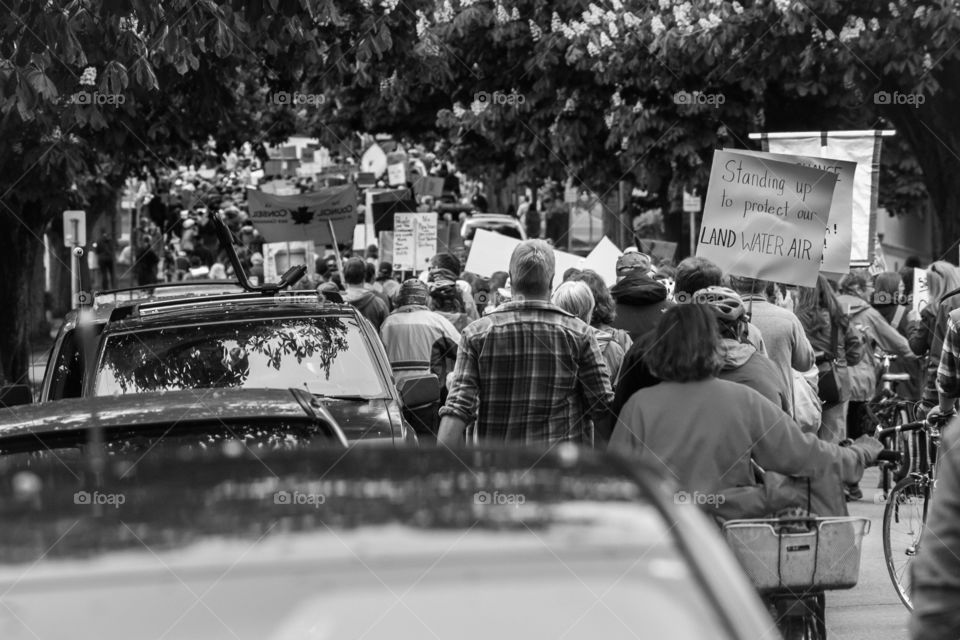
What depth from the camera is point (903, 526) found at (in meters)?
7.46

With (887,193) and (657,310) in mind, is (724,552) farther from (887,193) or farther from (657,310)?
(887,193)

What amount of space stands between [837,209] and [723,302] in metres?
3.64

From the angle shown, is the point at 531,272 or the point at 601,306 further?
the point at 601,306

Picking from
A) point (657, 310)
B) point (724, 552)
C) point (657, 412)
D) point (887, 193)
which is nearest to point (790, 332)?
point (657, 310)

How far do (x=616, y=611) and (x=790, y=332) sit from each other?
20.4 feet

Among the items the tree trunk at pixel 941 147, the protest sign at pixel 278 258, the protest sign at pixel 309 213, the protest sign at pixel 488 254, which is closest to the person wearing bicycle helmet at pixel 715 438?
the protest sign at pixel 488 254

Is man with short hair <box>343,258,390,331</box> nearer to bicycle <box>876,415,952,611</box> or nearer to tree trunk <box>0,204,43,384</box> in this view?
bicycle <box>876,415,952,611</box>

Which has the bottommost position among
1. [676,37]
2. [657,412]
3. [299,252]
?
[299,252]

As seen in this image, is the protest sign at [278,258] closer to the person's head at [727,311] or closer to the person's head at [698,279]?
the person's head at [698,279]

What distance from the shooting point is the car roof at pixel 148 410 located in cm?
474

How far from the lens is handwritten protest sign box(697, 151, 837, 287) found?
942 cm

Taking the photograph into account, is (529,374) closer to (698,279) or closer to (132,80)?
(698,279)

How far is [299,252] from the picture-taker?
24828 millimetres

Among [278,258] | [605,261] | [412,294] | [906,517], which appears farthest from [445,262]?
[278,258]
